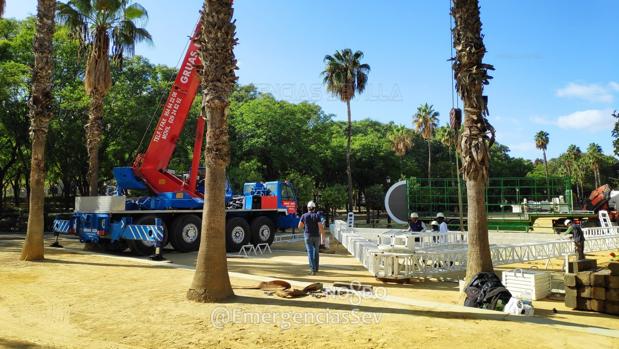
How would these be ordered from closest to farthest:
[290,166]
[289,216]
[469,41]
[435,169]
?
[469,41] < [289,216] < [290,166] < [435,169]

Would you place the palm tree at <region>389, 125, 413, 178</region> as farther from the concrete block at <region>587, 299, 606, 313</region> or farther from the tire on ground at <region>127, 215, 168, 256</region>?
the concrete block at <region>587, 299, 606, 313</region>

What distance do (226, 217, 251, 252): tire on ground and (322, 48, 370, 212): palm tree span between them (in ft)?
58.1

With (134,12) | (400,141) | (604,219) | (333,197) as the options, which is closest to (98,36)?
(134,12)

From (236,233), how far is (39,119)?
757 centimetres

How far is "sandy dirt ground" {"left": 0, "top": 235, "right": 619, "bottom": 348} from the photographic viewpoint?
5.93 metres

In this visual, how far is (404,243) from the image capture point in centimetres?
1160

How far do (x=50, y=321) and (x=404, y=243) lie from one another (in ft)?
25.5

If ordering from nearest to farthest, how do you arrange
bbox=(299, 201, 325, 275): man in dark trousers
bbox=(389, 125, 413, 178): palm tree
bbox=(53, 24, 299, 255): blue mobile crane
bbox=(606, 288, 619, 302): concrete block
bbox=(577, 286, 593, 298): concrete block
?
bbox=(606, 288, 619, 302): concrete block → bbox=(577, 286, 593, 298): concrete block → bbox=(299, 201, 325, 275): man in dark trousers → bbox=(53, 24, 299, 255): blue mobile crane → bbox=(389, 125, 413, 178): palm tree

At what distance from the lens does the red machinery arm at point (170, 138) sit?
16703 millimetres

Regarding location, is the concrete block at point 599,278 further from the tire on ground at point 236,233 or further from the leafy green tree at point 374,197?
the leafy green tree at point 374,197

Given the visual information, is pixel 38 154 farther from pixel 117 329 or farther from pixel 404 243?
pixel 404 243

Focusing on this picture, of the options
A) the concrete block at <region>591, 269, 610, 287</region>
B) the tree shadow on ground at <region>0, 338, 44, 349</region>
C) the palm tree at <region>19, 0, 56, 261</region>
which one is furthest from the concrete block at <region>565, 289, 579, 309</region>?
the palm tree at <region>19, 0, 56, 261</region>

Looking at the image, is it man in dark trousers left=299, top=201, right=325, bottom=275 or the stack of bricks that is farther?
man in dark trousers left=299, top=201, right=325, bottom=275

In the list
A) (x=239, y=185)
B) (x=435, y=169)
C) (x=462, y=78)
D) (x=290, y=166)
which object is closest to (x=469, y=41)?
(x=462, y=78)
